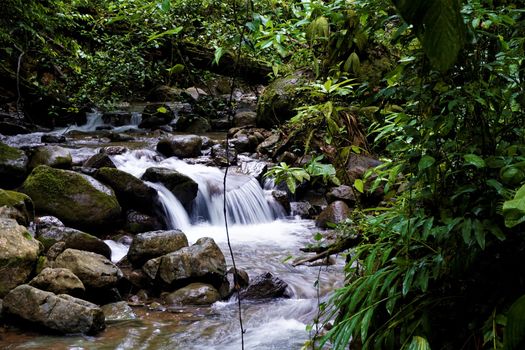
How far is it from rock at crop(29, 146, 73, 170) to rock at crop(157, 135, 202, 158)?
110 inches

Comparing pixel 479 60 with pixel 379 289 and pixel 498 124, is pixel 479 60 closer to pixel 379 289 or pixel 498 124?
pixel 498 124

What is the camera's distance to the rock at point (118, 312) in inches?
187

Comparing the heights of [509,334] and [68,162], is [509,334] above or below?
below

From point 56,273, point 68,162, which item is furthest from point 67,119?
point 56,273

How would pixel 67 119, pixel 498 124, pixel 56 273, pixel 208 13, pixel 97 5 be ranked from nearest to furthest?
pixel 498 124, pixel 208 13, pixel 56 273, pixel 97 5, pixel 67 119

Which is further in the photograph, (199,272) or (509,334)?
(199,272)

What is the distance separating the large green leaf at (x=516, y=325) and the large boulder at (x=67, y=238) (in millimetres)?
5770

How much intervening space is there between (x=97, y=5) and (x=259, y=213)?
4901 millimetres

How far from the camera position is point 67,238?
590 cm

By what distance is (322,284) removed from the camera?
572cm

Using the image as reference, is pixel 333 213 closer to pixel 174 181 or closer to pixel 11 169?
pixel 174 181

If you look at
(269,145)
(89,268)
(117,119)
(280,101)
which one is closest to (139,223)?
(89,268)

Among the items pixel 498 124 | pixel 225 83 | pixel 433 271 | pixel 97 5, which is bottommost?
pixel 433 271

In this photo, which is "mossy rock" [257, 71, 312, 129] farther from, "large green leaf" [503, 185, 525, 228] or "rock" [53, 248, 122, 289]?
"large green leaf" [503, 185, 525, 228]
